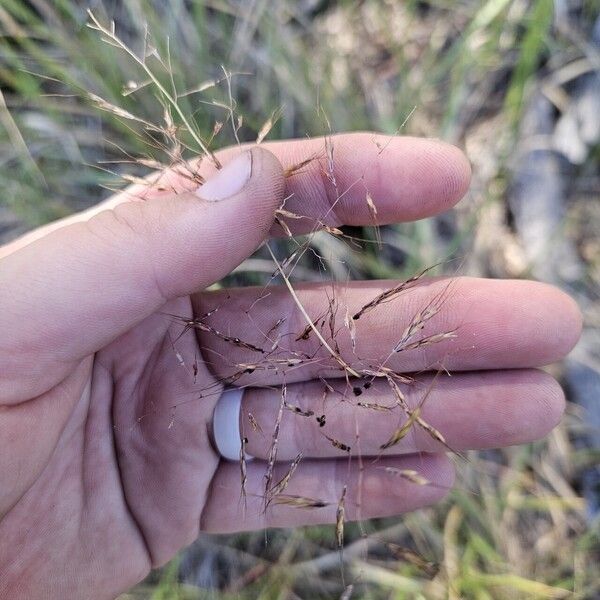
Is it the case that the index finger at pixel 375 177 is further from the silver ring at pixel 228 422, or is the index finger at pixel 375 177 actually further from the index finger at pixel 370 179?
the silver ring at pixel 228 422

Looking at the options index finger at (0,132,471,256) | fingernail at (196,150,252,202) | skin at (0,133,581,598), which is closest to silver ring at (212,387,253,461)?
skin at (0,133,581,598)

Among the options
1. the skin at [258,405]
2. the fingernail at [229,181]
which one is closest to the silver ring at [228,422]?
the skin at [258,405]

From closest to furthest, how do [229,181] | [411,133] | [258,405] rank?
[229,181], [258,405], [411,133]

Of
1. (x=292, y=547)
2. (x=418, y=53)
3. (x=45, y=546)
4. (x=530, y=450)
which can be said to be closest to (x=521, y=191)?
(x=418, y=53)

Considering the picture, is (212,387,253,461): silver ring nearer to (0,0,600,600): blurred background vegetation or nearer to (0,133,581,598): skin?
(0,133,581,598): skin

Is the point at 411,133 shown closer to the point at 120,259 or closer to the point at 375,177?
the point at 375,177

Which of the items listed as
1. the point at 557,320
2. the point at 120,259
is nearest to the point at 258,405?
the point at 120,259

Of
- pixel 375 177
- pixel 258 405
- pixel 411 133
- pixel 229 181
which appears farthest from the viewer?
pixel 411 133
